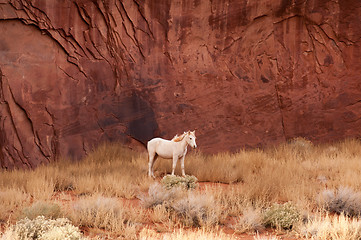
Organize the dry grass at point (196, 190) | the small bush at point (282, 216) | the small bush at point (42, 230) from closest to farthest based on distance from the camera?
the small bush at point (42, 230) → the small bush at point (282, 216) → the dry grass at point (196, 190)

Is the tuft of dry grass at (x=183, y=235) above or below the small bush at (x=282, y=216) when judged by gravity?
below

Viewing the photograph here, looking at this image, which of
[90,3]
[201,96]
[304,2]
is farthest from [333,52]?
[90,3]

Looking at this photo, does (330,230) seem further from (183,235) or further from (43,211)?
(43,211)

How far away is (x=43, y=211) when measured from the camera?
6.58 m

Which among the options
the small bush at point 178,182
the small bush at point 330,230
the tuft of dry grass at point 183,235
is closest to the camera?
the tuft of dry grass at point 183,235

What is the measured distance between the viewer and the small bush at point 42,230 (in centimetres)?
562

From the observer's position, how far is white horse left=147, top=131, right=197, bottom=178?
9588mm

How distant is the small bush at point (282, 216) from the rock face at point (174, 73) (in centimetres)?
583

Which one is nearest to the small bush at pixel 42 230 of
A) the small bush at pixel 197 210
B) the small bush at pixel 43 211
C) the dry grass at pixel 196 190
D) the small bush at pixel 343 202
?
the small bush at pixel 43 211

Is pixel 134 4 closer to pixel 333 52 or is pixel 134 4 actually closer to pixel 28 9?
pixel 28 9

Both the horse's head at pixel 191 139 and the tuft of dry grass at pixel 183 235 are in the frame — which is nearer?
the tuft of dry grass at pixel 183 235

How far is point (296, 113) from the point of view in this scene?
44.8ft

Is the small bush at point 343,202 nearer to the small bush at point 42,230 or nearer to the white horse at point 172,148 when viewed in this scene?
the white horse at point 172,148

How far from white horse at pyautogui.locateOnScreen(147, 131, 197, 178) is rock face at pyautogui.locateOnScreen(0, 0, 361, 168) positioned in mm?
2400
